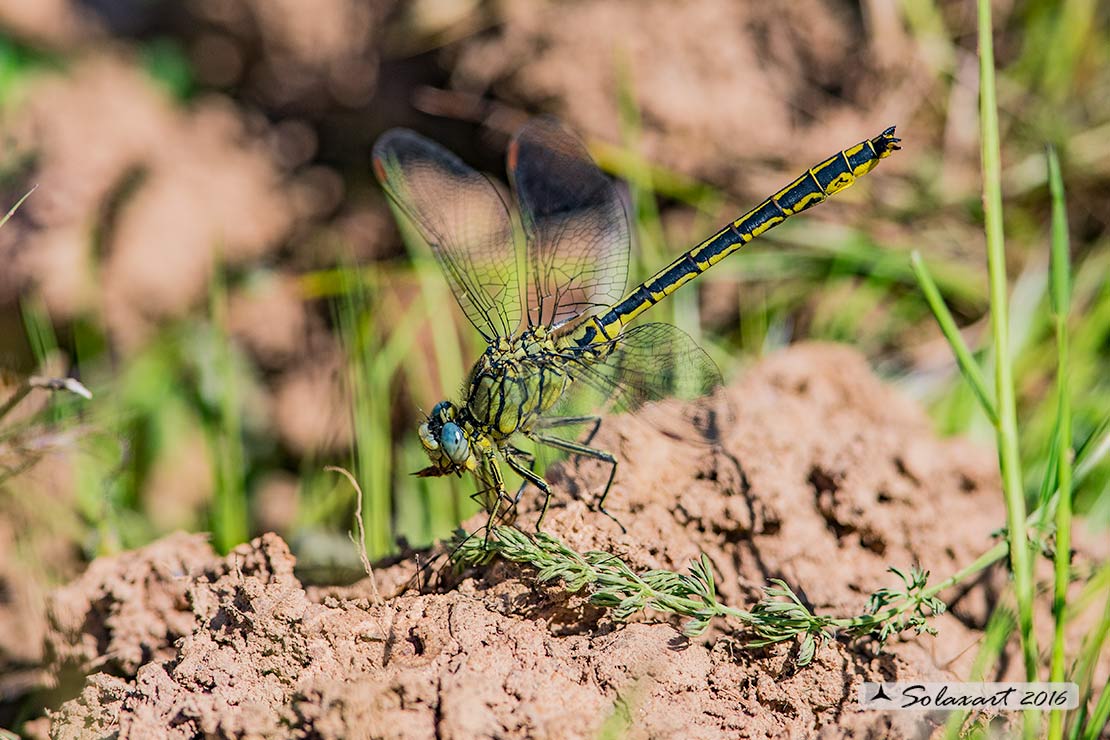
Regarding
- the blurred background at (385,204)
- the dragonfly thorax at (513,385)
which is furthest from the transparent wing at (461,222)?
the blurred background at (385,204)

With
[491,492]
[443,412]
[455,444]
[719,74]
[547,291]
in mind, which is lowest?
[491,492]

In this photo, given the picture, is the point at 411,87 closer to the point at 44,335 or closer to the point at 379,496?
the point at 44,335

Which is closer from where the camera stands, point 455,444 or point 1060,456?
point 1060,456

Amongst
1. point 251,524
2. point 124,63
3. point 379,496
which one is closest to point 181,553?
point 379,496

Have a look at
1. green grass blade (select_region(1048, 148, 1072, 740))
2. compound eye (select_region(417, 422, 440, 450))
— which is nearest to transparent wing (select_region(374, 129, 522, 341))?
compound eye (select_region(417, 422, 440, 450))

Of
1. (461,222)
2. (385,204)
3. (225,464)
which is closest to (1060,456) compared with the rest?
(461,222)

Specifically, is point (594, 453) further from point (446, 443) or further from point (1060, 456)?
point (1060, 456)

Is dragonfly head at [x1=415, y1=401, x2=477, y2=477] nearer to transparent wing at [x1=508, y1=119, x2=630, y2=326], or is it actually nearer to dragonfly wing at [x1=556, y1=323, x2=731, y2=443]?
dragonfly wing at [x1=556, y1=323, x2=731, y2=443]
